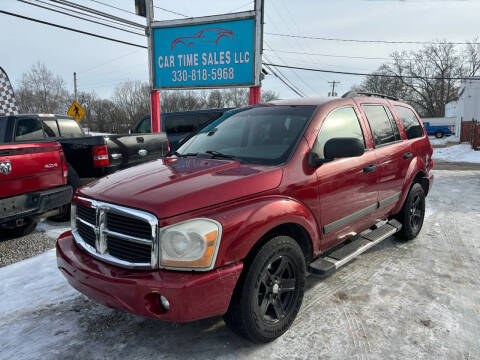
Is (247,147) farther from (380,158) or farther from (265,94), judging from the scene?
(265,94)

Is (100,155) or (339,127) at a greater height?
(339,127)

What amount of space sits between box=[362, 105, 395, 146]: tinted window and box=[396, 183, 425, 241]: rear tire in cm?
93

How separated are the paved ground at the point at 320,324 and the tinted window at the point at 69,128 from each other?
4005 mm

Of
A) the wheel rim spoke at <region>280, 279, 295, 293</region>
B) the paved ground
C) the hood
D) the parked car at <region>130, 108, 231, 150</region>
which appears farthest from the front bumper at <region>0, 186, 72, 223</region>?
the parked car at <region>130, 108, 231, 150</region>

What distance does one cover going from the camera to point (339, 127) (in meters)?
3.23

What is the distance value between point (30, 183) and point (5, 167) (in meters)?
0.39

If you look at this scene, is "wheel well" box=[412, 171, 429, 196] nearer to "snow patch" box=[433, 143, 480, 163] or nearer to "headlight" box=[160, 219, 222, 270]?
"headlight" box=[160, 219, 222, 270]

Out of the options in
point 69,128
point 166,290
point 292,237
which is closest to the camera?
point 166,290

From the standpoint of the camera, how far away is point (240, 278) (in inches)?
89.3

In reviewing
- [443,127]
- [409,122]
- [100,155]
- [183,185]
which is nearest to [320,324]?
[183,185]

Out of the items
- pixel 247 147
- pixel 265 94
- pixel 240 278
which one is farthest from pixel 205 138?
pixel 265 94

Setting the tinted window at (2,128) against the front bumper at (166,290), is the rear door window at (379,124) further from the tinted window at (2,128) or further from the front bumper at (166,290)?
the tinted window at (2,128)

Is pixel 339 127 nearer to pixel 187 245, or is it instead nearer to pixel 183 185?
pixel 183 185

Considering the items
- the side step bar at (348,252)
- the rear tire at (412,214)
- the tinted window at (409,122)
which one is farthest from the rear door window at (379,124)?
the side step bar at (348,252)
